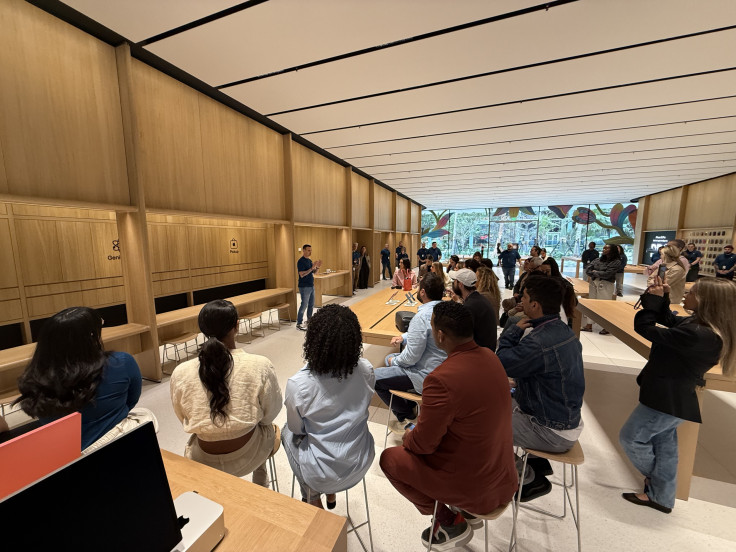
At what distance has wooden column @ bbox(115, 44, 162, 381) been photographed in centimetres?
337

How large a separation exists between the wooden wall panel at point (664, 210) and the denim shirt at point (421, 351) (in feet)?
46.4

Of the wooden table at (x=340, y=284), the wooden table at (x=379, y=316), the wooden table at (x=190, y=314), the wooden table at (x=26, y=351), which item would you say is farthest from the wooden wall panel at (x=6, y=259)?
the wooden table at (x=340, y=284)

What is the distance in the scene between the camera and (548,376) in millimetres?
1818

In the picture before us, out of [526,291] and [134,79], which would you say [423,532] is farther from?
[134,79]

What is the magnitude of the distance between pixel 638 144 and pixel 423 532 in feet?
26.2

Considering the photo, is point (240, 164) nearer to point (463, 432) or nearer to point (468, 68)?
point (468, 68)

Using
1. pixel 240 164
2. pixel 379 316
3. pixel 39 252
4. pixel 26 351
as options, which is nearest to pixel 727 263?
pixel 379 316

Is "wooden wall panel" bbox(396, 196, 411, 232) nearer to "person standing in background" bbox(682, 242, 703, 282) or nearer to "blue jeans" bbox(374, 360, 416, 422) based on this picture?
"person standing in background" bbox(682, 242, 703, 282)

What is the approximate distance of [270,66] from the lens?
3.56m

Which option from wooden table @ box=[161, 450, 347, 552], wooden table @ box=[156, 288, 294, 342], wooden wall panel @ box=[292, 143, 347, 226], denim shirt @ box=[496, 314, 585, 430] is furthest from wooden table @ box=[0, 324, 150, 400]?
denim shirt @ box=[496, 314, 585, 430]

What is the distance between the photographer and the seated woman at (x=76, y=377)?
57.6 inches

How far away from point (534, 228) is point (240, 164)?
1792 cm

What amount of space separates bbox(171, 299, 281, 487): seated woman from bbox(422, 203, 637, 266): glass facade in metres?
19.1

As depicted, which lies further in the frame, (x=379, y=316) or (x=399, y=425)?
(x=379, y=316)
